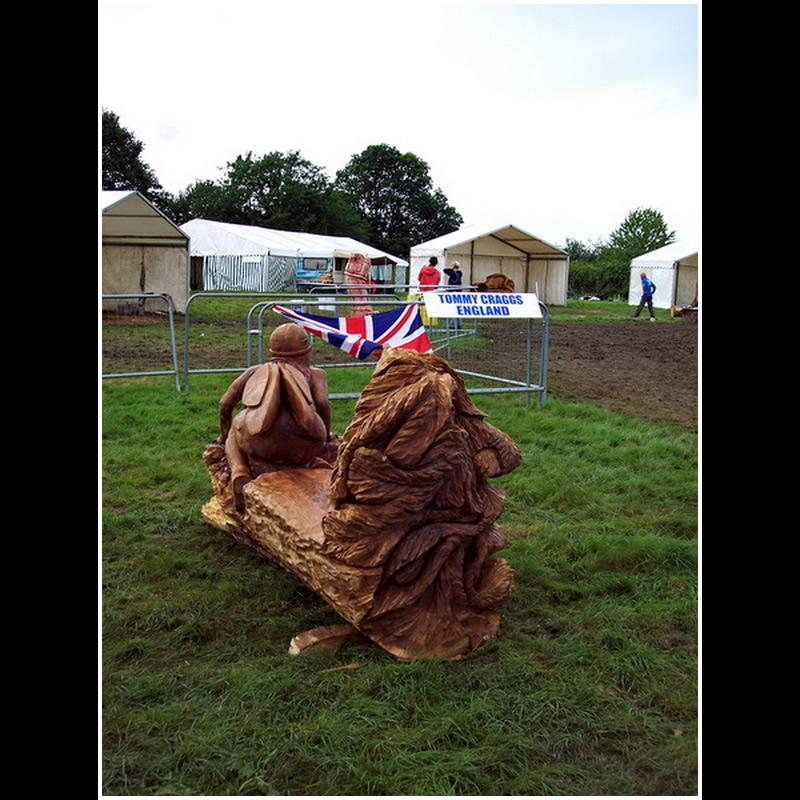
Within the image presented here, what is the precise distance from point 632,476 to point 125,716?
386cm

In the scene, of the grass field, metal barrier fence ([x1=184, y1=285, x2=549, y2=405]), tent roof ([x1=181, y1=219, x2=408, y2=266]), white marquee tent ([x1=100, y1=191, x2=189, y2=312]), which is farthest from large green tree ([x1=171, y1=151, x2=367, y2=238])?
the grass field

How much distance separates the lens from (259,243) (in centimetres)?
2591

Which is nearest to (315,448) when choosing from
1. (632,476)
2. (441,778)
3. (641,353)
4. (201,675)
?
(201,675)

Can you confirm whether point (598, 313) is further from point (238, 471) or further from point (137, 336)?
point (238, 471)

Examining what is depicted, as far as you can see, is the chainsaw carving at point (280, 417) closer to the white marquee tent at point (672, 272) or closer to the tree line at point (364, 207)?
the white marquee tent at point (672, 272)

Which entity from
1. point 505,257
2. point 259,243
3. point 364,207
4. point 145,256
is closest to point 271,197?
point 364,207

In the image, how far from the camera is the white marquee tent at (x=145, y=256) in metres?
15.0

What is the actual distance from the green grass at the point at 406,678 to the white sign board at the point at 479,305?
109 inches

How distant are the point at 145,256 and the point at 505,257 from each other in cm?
1253

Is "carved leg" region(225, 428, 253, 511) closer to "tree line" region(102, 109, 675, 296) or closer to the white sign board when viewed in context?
the white sign board

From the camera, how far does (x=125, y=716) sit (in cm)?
256

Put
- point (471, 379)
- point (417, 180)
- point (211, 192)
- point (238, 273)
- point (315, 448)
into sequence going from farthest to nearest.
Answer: point (417, 180), point (211, 192), point (238, 273), point (471, 379), point (315, 448)

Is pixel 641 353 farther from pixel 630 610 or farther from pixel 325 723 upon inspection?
pixel 325 723

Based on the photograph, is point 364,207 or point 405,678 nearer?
point 405,678
